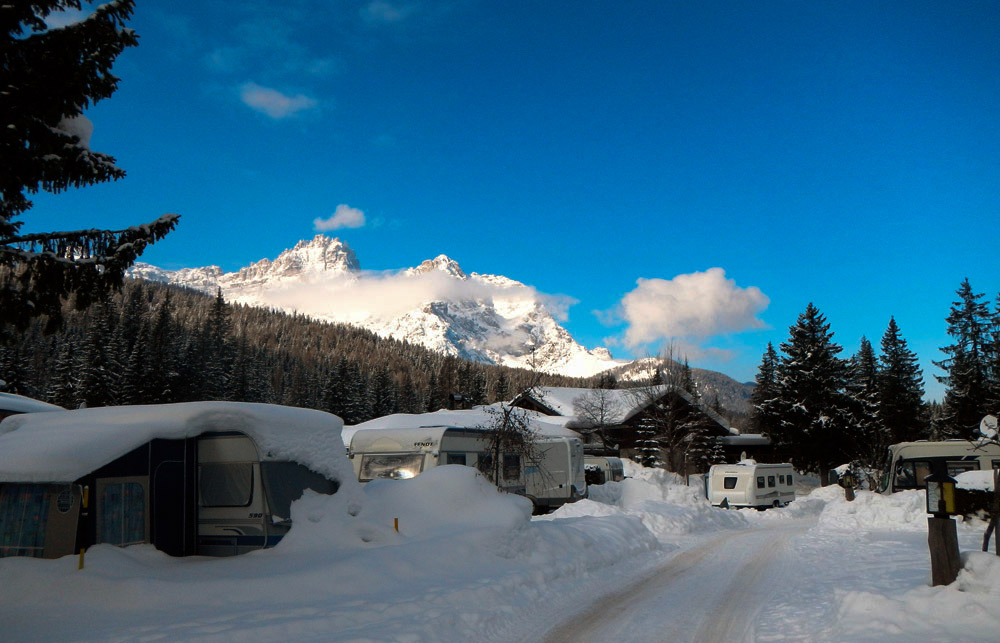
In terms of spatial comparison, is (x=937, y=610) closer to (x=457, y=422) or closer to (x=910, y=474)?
(x=910, y=474)

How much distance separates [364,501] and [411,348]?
160559mm

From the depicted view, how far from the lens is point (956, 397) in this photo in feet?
135

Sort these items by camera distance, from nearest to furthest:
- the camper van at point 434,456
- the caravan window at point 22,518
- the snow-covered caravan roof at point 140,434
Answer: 1. the caravan window at point 22,518
2. the snow-covered caravan roof at point 140,434
3. the camper van at point 434,456

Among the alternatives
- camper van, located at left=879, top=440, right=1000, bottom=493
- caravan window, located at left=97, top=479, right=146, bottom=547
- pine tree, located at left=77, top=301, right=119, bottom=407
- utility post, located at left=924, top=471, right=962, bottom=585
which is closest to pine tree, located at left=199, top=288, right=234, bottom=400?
pine tree, located at left=77, top=301, right=119, bottom=407

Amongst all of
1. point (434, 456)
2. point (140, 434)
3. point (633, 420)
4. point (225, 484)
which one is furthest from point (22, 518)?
point (633, 420)

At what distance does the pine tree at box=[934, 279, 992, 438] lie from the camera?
130 feet

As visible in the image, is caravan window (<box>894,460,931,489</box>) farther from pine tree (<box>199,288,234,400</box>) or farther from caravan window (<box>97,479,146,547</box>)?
pine tree (<box>199,288,234,400</box>)

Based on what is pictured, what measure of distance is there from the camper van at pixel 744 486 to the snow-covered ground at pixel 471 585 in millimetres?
13361

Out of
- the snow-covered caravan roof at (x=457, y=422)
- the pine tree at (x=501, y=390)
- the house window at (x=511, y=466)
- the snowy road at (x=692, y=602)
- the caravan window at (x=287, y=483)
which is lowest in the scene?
the snowy road at (x=692, y=602)

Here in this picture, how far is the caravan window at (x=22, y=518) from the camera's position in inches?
389

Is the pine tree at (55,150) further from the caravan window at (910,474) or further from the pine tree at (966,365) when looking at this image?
the pine tree at (966,365)

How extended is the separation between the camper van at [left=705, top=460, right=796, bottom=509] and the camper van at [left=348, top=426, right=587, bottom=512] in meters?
9.22

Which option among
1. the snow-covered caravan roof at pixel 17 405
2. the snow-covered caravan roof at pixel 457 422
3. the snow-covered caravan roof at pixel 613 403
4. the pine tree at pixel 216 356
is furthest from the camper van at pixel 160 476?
the pine tree at pixel 216 356

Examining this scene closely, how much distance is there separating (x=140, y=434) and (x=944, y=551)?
11.1 meters
